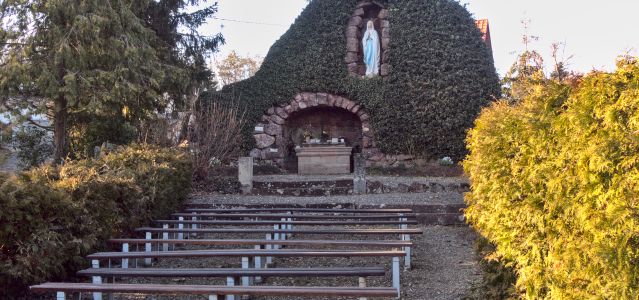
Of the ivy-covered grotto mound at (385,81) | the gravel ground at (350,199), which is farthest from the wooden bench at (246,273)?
the ivy-covered grotto mound at (385,81)

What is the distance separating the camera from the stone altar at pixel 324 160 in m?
14.3

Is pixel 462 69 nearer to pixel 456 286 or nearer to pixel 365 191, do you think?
pixel 365 191

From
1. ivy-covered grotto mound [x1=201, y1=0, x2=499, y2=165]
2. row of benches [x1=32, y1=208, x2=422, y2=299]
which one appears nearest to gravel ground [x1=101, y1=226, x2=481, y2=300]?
row of benches [x1=32, y1=208, x2=422, y2=299]

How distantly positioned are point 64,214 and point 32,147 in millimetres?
9945

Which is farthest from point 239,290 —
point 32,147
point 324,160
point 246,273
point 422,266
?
point 32,147

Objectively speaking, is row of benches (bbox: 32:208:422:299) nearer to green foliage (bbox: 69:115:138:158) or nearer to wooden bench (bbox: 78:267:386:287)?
wooden bench (bbox: 78:267:386:287)

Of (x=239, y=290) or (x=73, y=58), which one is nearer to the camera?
(x=239, y=290)

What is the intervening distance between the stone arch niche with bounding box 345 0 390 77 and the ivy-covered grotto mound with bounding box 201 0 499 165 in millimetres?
27

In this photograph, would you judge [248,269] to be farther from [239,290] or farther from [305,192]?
[305,192]

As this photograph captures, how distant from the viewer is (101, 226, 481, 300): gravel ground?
5012 mm

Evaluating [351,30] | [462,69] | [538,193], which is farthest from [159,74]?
[538,193]

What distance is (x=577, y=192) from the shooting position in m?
2.95

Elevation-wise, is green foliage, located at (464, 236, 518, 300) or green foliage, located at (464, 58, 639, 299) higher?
green foliage, located at (464, 58, 639, 299)

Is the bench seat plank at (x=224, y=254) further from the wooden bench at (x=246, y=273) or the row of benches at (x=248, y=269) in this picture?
the wooden bench at (x=246, y=273)
